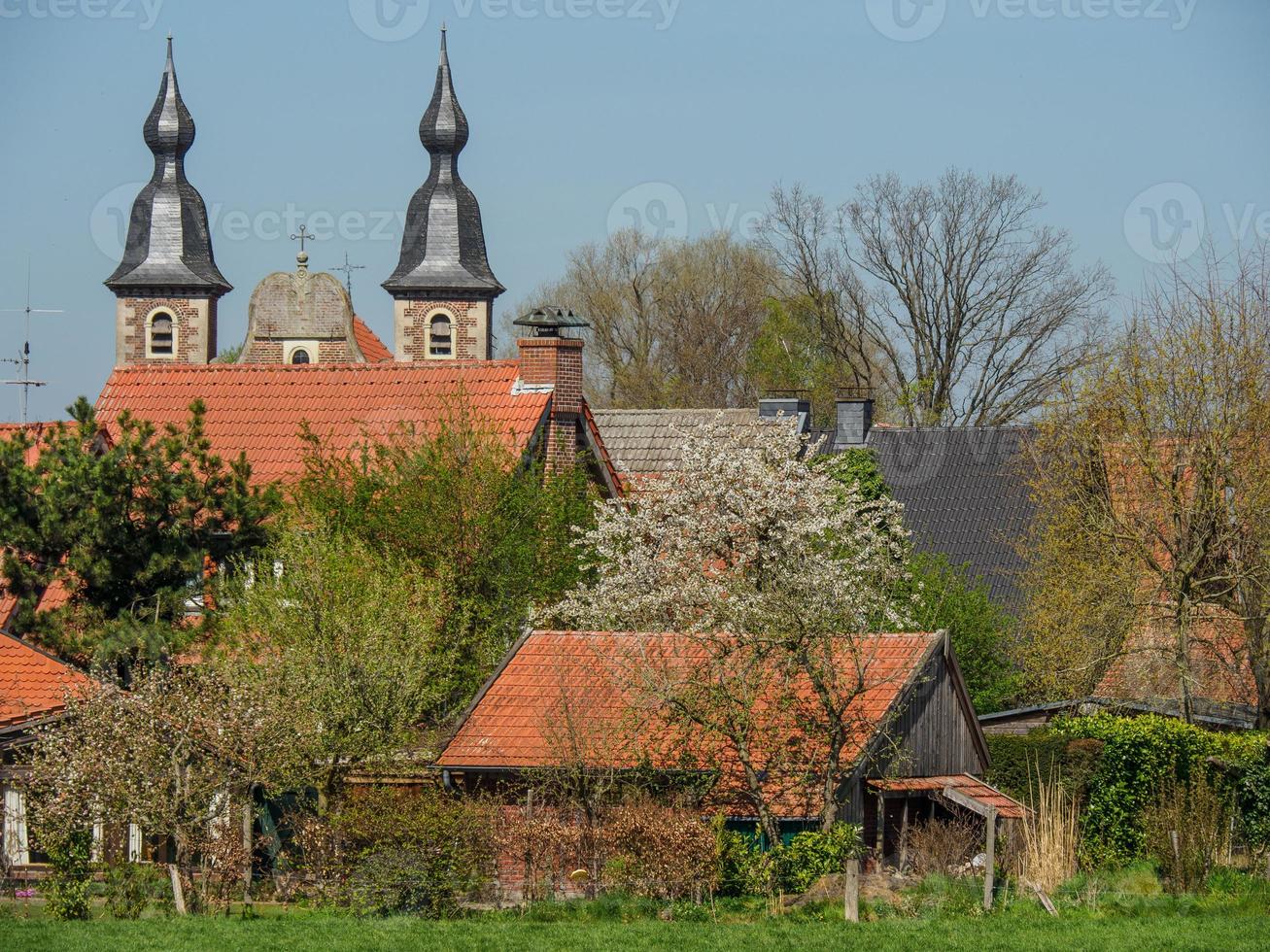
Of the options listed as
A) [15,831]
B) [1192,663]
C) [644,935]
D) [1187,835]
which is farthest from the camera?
[1192,663]

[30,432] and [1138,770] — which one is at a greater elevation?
[30,432]

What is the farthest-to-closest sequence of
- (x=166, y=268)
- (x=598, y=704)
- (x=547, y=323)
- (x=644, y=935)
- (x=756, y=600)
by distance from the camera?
(x=166, y=268)
(x=547, y=323)
(x=598, y=704)
(x=756, y=600)
(x=644, y=935)

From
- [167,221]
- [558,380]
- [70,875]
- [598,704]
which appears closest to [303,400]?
[558,380]

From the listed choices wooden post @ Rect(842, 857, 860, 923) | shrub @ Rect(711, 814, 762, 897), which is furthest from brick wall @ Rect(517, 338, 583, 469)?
wooden post @ Rect(842, 857, 860, 923)

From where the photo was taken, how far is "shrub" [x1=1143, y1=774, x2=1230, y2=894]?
20.9 m

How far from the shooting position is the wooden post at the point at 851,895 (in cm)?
1898

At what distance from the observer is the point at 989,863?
19688mm

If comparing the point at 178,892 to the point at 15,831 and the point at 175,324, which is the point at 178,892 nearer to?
the point at 15,831

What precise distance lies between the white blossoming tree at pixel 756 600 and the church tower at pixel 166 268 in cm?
3556

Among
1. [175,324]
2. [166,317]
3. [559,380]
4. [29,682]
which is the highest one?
[166,317]

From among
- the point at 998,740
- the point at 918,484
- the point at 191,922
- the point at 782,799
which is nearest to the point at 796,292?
the point at 918,484

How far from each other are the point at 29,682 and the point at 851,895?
11.5 m

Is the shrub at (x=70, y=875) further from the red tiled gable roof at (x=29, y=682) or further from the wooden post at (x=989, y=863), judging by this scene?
the wooden post at (x=989, y=863)

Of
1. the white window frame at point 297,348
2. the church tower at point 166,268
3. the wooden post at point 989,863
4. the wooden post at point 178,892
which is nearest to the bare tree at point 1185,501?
the wooden post at point 989,863
